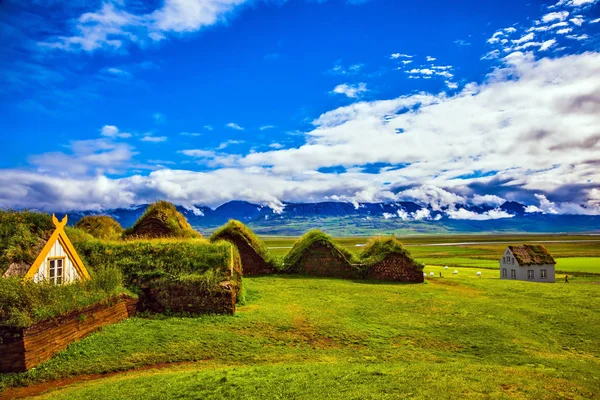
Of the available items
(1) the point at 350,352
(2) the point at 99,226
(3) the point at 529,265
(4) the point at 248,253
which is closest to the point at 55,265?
(1) the point at 350,352

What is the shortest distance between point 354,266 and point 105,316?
18.2 metres

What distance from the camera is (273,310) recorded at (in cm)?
1652

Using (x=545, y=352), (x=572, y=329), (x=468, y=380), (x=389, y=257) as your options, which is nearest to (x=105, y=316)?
(x=468, y=380)

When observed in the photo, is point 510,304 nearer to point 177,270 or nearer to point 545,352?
point 545,352

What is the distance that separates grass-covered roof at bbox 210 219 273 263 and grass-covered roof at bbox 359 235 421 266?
737 cm

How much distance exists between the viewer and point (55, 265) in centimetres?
1373

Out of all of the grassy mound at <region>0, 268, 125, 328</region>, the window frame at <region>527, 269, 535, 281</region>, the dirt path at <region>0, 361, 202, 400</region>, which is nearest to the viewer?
the dirt path at <region>0, 361, 202, 400</region>

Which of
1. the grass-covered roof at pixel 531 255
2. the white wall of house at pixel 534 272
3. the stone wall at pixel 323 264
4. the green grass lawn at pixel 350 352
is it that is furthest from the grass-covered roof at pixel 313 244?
the grass-covered roof at pixel 531 255

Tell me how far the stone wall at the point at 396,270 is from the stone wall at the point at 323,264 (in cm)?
125

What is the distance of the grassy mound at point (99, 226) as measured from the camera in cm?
2850

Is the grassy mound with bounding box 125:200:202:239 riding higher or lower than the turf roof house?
higher

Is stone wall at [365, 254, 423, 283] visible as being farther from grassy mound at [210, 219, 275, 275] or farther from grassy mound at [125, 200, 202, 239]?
grassy mound at [125, 200, 202, 239]

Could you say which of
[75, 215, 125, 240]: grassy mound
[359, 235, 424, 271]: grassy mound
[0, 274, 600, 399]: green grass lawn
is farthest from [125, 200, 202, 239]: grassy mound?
[359, 235, 424, 271]: grassy mound

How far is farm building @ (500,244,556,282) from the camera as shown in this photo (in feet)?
128
